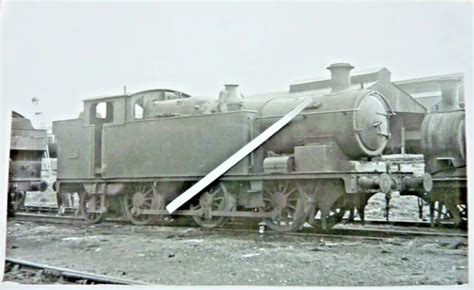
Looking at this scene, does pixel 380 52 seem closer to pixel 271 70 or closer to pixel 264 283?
→ pixel 271 70

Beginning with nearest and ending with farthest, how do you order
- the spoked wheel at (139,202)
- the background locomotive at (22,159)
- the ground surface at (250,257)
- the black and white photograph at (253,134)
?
the ground surface at (250,257), the black and white photograph at (253,134), the background locomotive at (22,159), the spoked wheel at (139,202)

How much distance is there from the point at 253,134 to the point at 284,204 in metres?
0.35

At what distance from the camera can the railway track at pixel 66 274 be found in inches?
82.4

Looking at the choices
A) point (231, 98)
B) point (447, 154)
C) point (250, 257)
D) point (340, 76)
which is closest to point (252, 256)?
point (250, 257)

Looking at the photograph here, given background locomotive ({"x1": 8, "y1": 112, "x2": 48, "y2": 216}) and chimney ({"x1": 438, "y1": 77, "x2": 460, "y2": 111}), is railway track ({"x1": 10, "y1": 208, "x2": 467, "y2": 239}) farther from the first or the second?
chimney ({"x1": 438, "y1": 77, "x2": 460, "y2": 111})

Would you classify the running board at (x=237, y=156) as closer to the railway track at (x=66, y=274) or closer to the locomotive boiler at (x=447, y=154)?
the railway track at (x=66, y=274)

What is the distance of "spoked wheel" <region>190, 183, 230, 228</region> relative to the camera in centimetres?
235

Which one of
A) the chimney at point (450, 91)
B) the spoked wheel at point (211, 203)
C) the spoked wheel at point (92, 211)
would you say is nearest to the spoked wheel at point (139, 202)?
the spoked wheel at point (92, 211)

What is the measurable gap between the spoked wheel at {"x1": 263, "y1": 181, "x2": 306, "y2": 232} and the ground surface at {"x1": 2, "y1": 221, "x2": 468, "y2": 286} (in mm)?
101

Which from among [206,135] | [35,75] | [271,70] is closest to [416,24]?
[271,70]

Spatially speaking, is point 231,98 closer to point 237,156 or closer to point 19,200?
point 237,156

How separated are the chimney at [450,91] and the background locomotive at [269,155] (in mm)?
268

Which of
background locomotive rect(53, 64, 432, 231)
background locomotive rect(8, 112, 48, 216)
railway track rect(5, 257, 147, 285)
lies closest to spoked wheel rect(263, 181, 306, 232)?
background locomotive rect(53, 64, 432, 231)

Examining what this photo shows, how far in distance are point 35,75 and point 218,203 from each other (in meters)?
0.97
